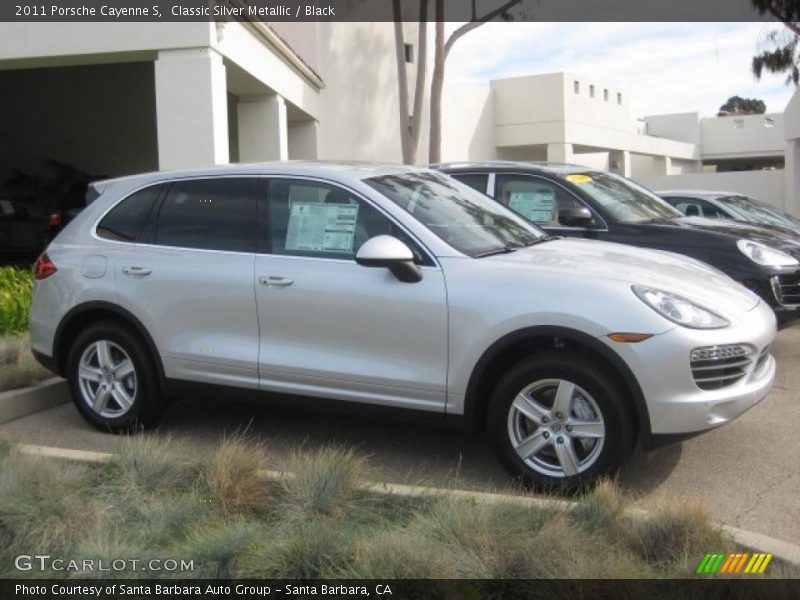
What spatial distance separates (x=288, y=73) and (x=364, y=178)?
11505 mm

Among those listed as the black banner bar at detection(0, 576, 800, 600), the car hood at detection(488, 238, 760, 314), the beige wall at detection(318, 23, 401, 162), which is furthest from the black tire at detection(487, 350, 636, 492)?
the beige wall at detection(318, 23, 401, 162)

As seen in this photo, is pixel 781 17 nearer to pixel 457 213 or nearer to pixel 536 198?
pixel 536 198

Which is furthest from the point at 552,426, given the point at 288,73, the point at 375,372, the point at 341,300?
the point at 288,73

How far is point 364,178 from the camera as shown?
5.14 meters

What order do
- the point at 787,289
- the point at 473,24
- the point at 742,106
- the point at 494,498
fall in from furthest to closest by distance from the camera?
the point at 742,106 → the point at 473,24 → the point at 787,289 → the point at 494,498

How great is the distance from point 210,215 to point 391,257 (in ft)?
5.07

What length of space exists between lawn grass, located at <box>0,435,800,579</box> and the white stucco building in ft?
21.9

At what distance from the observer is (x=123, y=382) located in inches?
225

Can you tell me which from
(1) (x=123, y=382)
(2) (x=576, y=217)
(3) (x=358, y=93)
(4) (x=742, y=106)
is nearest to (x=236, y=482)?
(1) (x=123, y=382)

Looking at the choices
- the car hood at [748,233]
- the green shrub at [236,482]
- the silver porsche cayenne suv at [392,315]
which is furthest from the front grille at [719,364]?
the car hood at [748,233]

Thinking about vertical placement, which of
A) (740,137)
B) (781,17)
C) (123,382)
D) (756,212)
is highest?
(781,17)

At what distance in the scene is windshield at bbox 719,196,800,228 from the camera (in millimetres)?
12292

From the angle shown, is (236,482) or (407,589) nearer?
(407,589)

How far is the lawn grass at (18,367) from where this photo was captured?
639 centimetres
